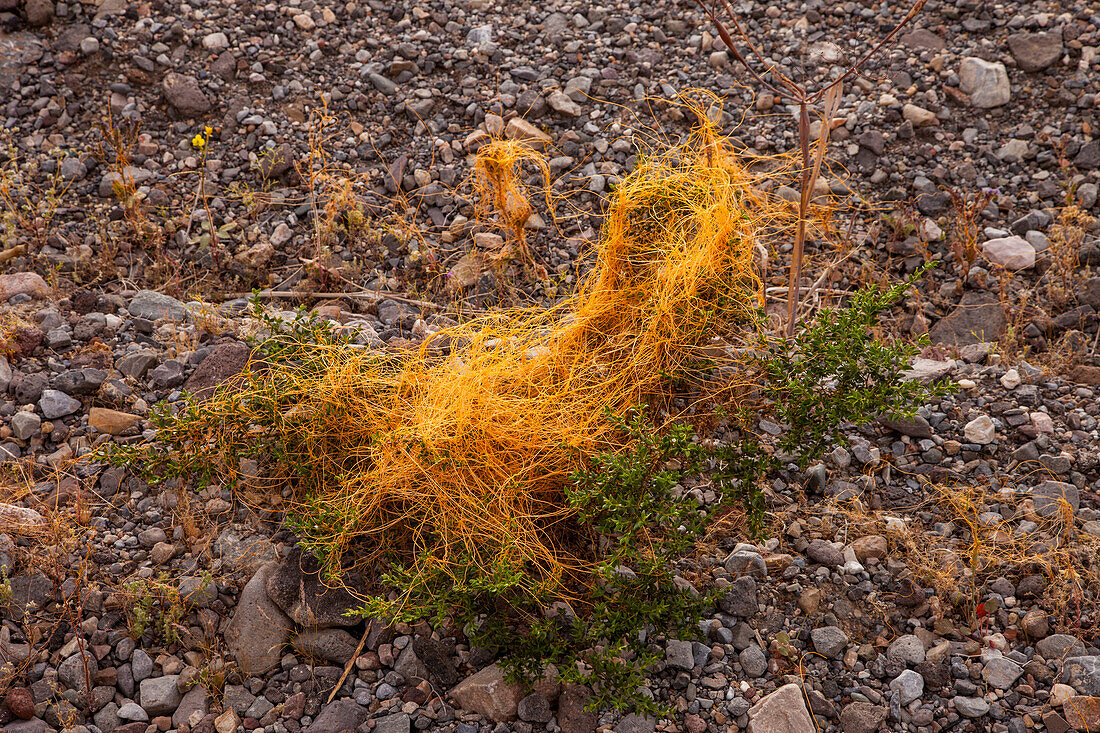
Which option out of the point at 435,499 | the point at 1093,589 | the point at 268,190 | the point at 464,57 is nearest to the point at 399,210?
the point at 268,190

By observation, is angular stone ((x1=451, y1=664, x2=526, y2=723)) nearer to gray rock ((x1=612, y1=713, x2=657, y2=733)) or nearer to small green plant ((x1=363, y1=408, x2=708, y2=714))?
small green plant ((x1=363, y1=408, x2=708, y2=714))

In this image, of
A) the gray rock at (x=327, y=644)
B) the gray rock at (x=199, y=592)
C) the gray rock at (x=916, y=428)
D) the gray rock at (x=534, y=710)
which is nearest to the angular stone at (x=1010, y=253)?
the gray rock at (x=916, y=428)

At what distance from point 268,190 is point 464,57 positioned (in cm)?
138

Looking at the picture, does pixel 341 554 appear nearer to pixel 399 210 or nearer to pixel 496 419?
pixel 496 419

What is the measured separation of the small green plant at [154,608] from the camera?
270 centimetres

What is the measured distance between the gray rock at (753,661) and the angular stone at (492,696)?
2.22 feet

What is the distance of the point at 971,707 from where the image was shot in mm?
2492

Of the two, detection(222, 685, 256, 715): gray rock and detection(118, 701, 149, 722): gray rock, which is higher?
detection(118, 701, 149, 722): gray rock

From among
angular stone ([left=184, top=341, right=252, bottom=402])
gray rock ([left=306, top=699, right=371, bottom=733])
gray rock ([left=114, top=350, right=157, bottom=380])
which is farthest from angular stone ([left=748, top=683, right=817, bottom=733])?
gray rock ([left=114, top=350, right=157, bottom=380])

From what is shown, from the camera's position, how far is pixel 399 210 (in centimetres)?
446

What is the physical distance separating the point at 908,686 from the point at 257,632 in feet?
6.54

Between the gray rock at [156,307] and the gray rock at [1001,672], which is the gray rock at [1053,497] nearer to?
the gray rock at [1001,672]

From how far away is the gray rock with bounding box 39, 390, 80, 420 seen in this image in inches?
130

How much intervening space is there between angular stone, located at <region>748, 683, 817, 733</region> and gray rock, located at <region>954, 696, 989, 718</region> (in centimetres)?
43
